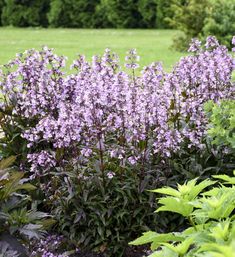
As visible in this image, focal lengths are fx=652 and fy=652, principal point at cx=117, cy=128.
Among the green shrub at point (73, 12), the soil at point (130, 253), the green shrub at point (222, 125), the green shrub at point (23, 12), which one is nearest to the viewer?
the green shrub at point (222, 125)

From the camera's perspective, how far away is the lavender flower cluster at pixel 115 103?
167 inches

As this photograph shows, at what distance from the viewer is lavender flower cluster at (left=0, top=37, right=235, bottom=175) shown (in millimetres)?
4250

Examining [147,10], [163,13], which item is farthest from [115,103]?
[147,10]

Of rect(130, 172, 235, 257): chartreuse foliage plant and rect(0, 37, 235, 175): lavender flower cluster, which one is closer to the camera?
rect(130, 172, 235, 257): chartreuse foliage plant

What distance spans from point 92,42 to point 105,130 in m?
15.4

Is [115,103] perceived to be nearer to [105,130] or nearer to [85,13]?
[105,130]

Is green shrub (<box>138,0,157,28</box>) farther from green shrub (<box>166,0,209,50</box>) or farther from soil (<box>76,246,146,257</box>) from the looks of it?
soil (<box>76,246,146,257</box>)

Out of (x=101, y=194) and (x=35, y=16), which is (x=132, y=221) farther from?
(x=35, y=16)

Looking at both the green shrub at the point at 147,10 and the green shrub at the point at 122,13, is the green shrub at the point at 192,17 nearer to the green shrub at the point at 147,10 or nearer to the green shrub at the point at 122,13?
the green shrub at the point at 147,10

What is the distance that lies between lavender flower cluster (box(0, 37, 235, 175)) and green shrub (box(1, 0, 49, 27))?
2221cm

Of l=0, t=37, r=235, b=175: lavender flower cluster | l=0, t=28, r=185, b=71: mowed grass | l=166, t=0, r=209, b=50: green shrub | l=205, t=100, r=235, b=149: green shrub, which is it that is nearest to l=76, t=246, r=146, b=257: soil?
l=0, t=37, r=235, b=175: lavender flower cluster

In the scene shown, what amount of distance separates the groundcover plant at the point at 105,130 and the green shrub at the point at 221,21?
10350mm

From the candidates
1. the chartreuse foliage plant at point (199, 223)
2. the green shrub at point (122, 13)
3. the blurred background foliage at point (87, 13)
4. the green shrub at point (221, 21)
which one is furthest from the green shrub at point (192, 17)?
the chartreuse foliage plant at point (199, 223)

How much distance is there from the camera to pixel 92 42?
19.7 m
